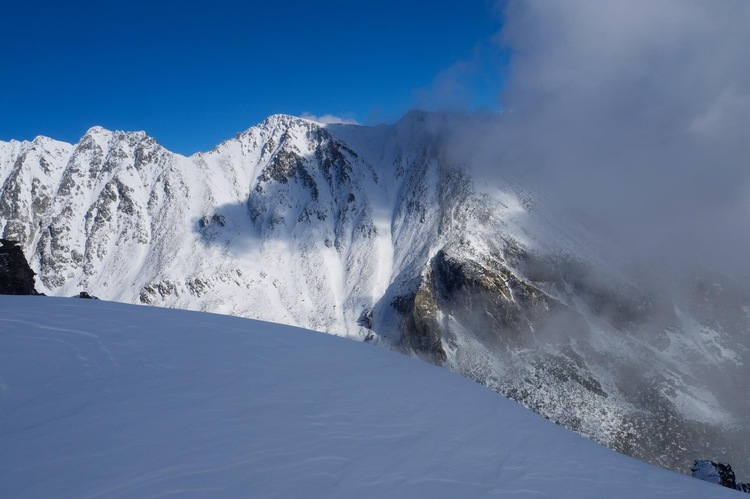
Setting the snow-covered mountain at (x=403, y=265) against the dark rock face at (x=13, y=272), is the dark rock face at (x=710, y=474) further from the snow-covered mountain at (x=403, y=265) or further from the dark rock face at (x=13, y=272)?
the snow-covered mountain at (x=403, y=265)

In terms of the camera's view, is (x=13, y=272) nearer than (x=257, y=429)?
No

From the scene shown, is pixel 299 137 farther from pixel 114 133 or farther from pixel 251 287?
pixel 114 133

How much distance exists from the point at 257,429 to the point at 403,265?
107m

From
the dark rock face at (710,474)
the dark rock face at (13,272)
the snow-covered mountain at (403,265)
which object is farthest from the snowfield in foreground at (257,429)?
the snow-covered mountain at (403,265)

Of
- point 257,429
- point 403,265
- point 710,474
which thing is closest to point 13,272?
point 257,429

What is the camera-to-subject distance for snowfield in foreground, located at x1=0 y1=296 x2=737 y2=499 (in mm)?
4426

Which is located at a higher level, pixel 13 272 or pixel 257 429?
pixel 257 429

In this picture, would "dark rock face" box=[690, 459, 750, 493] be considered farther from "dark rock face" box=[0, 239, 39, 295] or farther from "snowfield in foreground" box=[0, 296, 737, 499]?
"dark rock face" box=[0, 239, 39, 295]

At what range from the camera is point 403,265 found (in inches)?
4397

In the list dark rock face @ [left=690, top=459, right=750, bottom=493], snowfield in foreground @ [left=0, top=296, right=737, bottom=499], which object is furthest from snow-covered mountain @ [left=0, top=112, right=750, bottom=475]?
snowfield in foreground @ [left=0, top=296, right=737, bottom=499]

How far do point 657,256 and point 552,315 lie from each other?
43.0 m

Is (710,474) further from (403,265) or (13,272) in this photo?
(403,265)

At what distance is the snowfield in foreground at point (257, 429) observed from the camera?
443 cm

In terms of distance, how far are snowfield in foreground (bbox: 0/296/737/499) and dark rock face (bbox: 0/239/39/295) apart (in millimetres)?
26938
